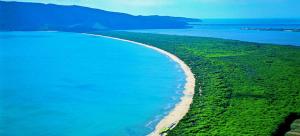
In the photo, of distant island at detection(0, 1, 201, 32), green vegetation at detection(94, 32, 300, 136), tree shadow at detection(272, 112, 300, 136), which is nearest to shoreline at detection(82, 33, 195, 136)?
green vegetation at detection(94, 32, 300, 136)

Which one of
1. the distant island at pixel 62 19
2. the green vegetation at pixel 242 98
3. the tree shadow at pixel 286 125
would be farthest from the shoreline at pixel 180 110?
the distant island at pixel 62 19

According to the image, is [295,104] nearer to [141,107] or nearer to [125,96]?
[141,107]

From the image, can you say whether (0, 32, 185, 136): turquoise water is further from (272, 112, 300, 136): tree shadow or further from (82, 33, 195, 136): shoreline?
(272, 112, 300, 136): tree shadow

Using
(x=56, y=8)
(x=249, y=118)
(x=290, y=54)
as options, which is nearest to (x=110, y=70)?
(x=249, y=118)

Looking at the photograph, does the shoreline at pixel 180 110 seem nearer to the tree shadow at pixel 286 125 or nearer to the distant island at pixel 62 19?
the tree shadow at pixel 286 125

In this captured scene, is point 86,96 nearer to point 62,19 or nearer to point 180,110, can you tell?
point 180,110

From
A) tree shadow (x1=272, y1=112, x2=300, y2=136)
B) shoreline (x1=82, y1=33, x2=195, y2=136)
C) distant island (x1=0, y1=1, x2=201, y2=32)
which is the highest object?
distant island (x1=0, y1=1, x2=201, y2=32)
